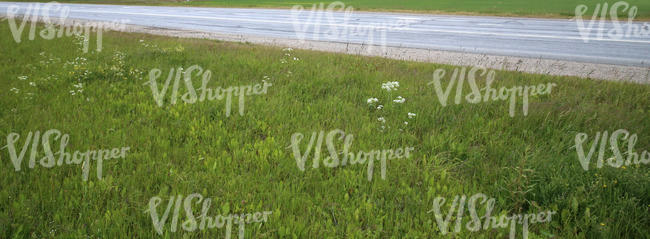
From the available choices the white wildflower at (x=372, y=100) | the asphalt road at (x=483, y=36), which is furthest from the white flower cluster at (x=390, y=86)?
the asphalt road at (x=483, y=36)

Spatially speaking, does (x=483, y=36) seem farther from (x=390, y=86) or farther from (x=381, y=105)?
(x=381, y=105)

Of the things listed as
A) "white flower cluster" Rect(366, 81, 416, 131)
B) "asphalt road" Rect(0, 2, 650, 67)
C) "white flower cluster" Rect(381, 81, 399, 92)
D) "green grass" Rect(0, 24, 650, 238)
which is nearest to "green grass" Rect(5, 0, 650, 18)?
"asphalt road" Rect(0, 2, 650, 67)

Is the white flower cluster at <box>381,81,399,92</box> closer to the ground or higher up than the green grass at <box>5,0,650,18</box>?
closer to the ground

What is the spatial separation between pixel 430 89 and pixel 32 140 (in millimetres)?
5073

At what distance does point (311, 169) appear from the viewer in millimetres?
3447

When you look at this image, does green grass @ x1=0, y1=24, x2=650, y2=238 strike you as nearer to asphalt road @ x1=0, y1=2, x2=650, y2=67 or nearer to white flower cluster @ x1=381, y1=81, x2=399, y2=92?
white flower cluster @ x1=381, y1=81, x2=399, y2=92

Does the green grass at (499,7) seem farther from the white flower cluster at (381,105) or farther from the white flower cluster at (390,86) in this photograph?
the white flower cluster at (381,105)

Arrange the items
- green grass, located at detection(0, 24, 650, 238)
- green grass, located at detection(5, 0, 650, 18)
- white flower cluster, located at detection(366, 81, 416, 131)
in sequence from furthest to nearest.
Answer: green grass, located at detection(5, 0, 650, 18) → white flower cluster, located at detection(366, 81, 416, 131) → green grass, located at detection(0, 24, 650, 238)

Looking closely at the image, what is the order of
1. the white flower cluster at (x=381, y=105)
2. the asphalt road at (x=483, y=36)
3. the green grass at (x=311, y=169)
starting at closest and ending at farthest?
the green grass at (x=311, y=169) < the white flower cluster at (x=381, y=105) < the asphalt road at (x=483, y=36)

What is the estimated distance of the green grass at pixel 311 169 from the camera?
106 inches

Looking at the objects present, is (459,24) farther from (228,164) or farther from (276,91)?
(228,164)

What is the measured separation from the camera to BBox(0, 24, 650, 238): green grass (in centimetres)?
268

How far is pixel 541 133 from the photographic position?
421 cm

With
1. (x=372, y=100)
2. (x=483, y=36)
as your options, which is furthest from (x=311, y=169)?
(x=483, y=36)
